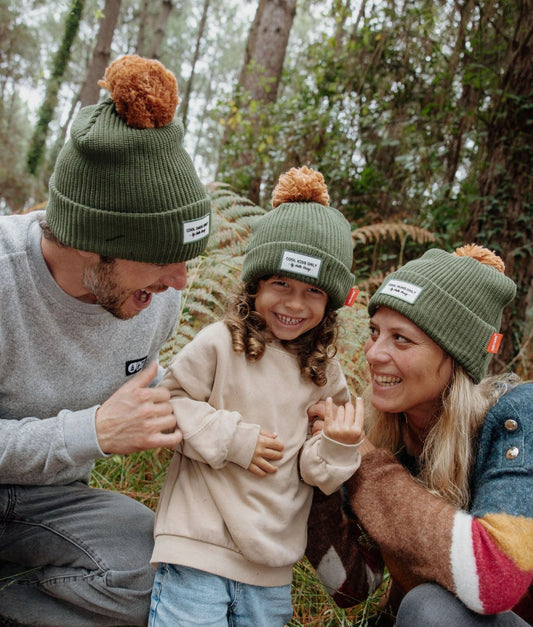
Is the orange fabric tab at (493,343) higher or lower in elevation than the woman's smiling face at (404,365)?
higher

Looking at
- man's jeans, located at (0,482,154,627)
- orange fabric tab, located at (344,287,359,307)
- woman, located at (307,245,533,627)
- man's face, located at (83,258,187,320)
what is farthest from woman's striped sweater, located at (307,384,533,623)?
man's face, located at (83,258,187,320)

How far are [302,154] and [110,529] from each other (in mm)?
4892

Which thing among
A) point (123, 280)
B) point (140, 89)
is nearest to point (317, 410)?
point (123, 280)

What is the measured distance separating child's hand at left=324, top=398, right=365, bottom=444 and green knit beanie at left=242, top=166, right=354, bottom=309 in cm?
47

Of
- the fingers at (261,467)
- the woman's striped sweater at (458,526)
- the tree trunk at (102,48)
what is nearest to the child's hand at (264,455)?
the fingers at (261,467)

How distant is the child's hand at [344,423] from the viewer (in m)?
1.89

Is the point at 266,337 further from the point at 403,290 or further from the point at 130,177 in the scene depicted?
the point at 130,177

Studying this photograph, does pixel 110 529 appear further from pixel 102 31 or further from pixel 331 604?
pixel 102 31

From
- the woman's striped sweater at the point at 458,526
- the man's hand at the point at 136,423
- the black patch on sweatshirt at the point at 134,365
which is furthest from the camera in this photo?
the black patch on sweatshirt at the point at 134,365

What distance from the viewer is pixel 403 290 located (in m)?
2.06

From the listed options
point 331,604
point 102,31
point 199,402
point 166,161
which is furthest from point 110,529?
point 102,31

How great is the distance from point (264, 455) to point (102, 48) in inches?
304

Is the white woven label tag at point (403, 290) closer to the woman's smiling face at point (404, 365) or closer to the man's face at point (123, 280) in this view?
the woman's smiling face at point (404, 365)

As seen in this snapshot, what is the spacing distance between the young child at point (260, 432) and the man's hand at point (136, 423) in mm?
70
